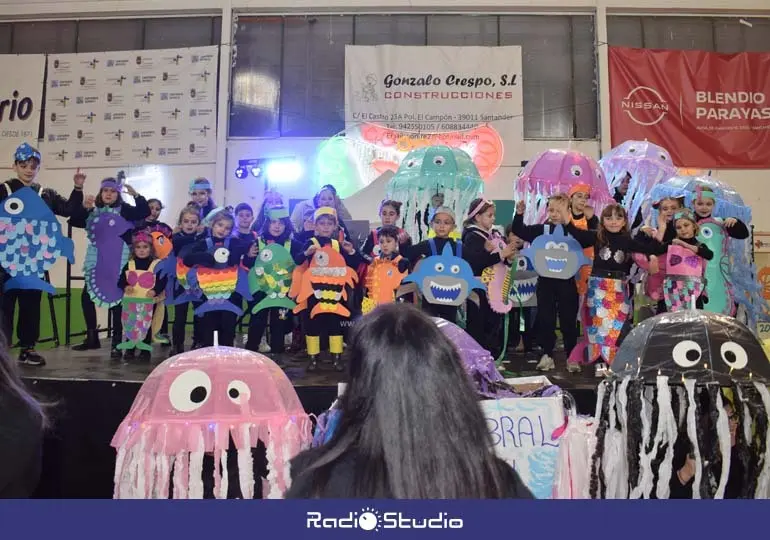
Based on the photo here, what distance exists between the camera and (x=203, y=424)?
1.89 meters

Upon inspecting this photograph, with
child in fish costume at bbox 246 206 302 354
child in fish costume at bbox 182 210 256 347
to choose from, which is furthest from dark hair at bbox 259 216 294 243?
child in fish costume at bbox 182 210 256 347

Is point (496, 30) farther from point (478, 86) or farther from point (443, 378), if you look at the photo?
point (443, 378)

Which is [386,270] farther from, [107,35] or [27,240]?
[107,35]

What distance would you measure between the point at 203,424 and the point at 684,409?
1585mm

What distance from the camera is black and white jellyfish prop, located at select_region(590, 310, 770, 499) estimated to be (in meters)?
2.01

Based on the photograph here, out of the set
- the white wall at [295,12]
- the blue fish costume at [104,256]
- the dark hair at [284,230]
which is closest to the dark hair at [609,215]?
the dark hair at [284,230]

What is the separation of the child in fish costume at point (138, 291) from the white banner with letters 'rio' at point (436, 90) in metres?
4.80

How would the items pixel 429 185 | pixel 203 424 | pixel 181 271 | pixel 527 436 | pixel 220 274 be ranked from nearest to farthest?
pixel 203 424 → pixel 527 436 → pixel 220 274 → pixel 181 271 → pixel 429 185

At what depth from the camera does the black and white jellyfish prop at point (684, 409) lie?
2.01 metres

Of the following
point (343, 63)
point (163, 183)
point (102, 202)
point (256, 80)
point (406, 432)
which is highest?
point (343, 63)

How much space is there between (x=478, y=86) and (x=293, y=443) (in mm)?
7408

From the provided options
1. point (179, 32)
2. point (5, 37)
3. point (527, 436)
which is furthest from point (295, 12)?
point (527, 436)

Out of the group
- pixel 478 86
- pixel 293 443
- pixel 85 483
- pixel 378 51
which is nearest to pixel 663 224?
pixel 293 443

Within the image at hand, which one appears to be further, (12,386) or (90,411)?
(90,411)
